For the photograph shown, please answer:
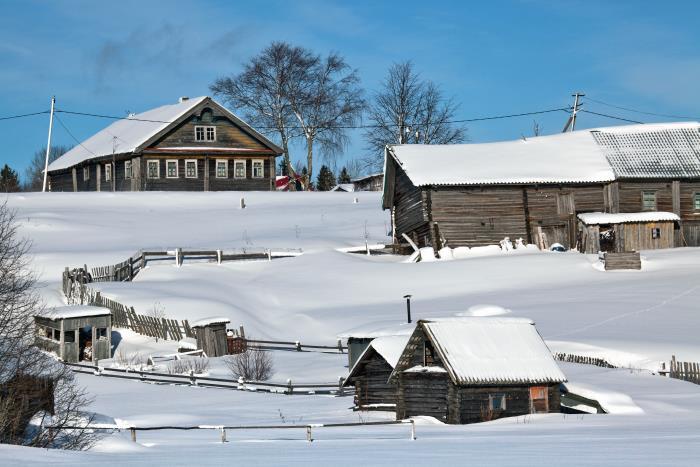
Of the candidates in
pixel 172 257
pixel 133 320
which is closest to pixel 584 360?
pixel 133 320

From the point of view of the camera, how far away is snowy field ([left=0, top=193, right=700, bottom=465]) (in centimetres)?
1828

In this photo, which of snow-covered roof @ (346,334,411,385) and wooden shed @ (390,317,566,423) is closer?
wooden shed @ (390,317,566,423)

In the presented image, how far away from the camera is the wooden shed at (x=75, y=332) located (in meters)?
34.2

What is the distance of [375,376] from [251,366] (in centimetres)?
598

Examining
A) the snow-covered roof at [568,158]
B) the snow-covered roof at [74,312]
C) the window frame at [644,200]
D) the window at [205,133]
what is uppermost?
the window at [205,133]

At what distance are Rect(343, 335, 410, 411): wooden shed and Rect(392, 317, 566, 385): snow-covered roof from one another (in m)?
1.41

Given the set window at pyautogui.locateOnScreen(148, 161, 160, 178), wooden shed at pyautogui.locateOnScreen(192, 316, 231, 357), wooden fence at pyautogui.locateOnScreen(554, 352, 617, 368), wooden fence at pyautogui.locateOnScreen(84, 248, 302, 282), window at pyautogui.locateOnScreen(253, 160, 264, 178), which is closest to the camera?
wooden fence at pyautogui.locateOnScreen(554, 352, 617, 368)

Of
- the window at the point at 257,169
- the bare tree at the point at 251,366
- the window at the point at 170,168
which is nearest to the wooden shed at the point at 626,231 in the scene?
the bare tree at the point at 251,366

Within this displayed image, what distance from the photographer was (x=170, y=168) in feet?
234

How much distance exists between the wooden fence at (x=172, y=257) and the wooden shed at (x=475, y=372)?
21651 millimetres

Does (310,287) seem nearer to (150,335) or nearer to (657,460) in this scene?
(150,335)

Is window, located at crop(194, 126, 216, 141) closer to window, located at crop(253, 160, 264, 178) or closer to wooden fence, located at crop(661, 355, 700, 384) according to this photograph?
window, located at crop(253, 160, 264, 178)

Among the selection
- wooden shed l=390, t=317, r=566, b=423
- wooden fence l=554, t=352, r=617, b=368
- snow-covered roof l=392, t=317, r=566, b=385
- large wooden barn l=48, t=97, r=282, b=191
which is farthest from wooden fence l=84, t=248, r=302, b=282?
snow-covered roof l=392, t=317, r=566, b=385

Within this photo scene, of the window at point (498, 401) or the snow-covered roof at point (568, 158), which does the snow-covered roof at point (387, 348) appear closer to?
the window at point (498, 401)
